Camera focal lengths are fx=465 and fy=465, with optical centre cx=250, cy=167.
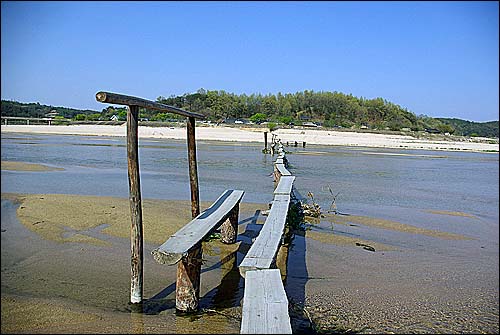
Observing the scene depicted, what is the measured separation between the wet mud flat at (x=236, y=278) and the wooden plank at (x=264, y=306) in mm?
711

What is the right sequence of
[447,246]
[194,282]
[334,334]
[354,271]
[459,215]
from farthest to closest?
[459,215]
[447,246]
[354,271]
[194,282]
[334,334]

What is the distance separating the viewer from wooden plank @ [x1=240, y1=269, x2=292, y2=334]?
A: 7.18 feet

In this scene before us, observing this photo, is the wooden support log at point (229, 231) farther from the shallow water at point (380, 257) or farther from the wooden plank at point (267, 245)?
the wooden plank at point (267, 245)

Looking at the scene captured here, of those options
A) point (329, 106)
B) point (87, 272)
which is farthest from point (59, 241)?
point (329, 106)

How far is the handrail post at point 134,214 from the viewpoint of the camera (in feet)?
13.4

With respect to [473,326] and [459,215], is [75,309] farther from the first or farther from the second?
[459,215]

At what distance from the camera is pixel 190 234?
14.1 feet

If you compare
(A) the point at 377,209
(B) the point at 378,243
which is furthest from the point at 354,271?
(A) the point at 377,209

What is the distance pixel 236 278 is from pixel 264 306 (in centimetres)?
263

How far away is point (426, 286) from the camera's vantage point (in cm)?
494

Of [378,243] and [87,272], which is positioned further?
[378,243]

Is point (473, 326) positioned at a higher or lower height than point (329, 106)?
lower

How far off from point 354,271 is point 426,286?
825 millimetres

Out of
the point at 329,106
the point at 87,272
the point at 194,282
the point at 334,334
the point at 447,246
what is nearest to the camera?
the point at 334,334
